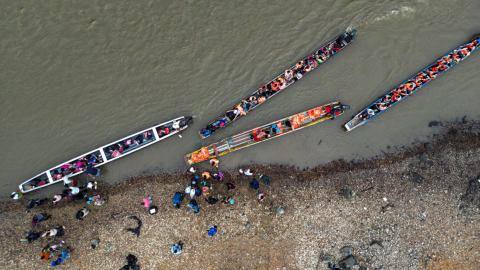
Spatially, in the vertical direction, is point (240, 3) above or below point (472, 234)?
above

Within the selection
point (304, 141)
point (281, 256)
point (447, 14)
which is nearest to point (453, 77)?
point (447, 14)

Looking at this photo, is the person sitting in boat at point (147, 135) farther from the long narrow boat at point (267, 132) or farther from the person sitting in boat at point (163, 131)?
the long narrow boat at point (267, 132)

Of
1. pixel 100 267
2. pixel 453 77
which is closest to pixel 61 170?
pixel 100 267

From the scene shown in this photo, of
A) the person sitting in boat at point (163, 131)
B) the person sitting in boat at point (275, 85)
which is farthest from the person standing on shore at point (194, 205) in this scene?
the person sitting in boat at point (275, 85)

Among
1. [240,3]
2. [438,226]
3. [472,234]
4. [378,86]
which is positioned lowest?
[472,234]

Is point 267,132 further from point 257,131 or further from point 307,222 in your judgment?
point 307,222

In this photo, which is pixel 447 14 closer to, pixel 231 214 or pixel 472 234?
pixel 472 234

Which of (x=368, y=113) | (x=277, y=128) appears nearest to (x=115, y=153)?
(x=277, y=128)
